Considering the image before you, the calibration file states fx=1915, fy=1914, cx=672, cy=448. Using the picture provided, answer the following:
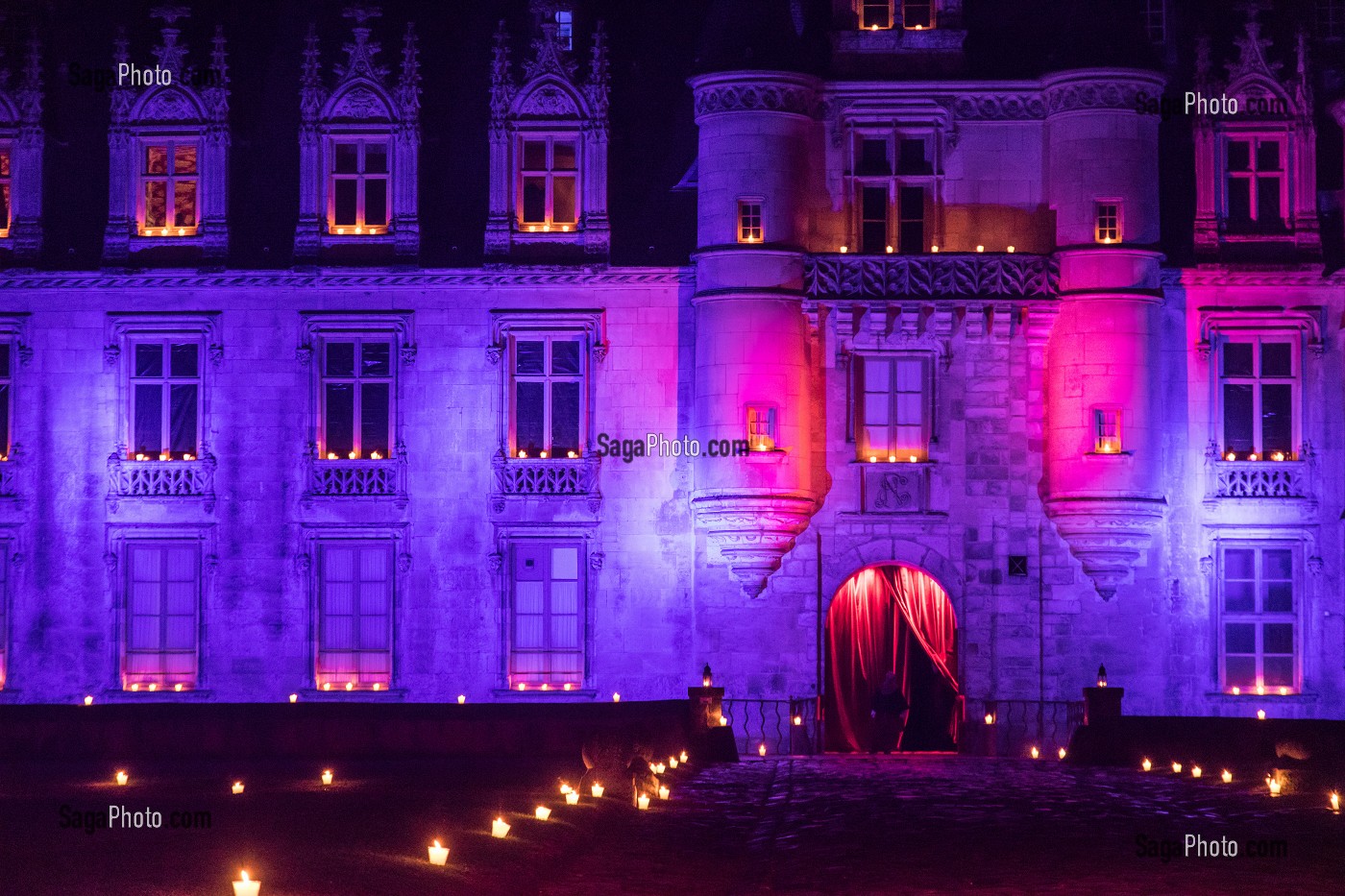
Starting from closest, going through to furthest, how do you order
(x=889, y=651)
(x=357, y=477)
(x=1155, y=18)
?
(x=889, y=651) < (x=357, y=477) < (x=1155, y=18)

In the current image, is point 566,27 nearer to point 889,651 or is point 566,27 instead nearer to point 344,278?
point 344,278

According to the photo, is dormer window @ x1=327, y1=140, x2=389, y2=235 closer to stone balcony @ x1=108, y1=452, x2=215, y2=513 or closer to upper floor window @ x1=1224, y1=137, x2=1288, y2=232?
stone balcony @ x1=108, y1=452, x2=215, y2=513

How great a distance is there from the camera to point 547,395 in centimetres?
3728

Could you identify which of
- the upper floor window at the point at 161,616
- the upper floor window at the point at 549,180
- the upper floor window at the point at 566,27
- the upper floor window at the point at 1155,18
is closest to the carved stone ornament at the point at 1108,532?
the upper floor window at the point at 1155,18

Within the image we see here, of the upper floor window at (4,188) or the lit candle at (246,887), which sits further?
the upper floor window at (4,188)

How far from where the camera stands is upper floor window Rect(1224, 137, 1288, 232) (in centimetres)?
3716

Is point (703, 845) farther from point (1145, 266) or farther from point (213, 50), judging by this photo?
point (213, 50)

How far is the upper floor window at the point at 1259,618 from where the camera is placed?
36.2 m

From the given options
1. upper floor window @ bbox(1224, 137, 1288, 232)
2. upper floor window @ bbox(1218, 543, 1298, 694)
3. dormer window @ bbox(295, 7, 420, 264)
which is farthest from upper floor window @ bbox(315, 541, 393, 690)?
upper floor window @ bbox(1224, 137, 1288, 232)

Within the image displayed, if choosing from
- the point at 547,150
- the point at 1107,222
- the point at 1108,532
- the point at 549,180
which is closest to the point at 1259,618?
the point at 1108,532

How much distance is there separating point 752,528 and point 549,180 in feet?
26.6

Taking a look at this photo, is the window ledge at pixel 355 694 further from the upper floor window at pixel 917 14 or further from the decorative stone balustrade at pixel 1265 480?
the upper floor window at pixel 917 14

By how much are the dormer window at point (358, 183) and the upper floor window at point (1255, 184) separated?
54.4ft

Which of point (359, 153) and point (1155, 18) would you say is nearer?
point (359, 153)
